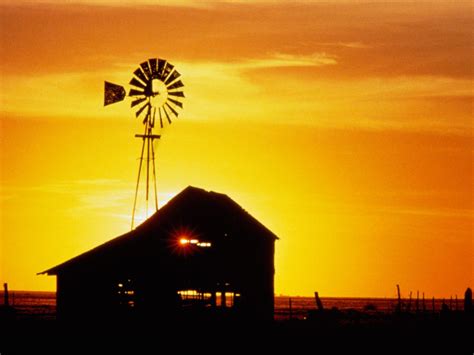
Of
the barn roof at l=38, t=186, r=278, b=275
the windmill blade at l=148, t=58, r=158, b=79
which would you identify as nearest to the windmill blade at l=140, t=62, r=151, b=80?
the windmill blade at l=148, t=58, r=158, b=79

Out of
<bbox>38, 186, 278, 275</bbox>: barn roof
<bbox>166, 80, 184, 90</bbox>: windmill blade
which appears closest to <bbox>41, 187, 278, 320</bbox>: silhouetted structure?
<bbox>38, 186, 278, 275</bbox>: barn roof

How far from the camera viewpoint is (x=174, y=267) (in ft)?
146

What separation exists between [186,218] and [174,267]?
199 cm

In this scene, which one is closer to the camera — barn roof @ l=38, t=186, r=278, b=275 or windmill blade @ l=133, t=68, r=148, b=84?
barn roof @ l=38, t=186, r=278, b=275

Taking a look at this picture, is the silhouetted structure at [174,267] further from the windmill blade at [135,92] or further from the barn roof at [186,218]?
the windmill blade at [135,92]

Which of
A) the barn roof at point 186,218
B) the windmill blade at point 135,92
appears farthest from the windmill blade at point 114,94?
the barn roof at point 186,218

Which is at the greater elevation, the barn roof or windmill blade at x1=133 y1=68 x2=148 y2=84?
windmill blade at x1=133 y1=68 x2=148 y2=84

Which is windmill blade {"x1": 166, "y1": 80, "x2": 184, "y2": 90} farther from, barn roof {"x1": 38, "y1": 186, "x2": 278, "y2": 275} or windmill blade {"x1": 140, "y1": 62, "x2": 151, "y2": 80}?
barn roof {"x1": 38, "y1": 186, "x2": 278, "y2": 275}

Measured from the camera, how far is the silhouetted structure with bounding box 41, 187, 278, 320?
44.4 meters

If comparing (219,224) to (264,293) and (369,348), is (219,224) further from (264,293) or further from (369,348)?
(369,348)

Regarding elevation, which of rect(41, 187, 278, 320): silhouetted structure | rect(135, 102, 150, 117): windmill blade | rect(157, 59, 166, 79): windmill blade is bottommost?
rect(41, 187, 278, 320): silhouetted structure

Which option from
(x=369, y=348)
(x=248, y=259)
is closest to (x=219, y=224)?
(x=248, y=259)

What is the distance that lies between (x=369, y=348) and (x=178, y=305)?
24.6 ft

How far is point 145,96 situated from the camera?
52.0 m
